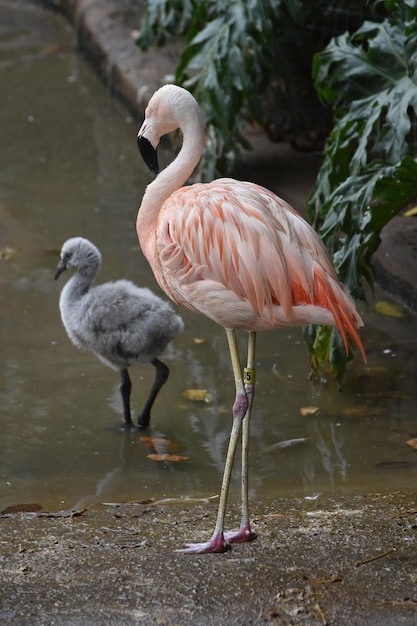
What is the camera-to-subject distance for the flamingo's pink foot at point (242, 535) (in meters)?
3.59

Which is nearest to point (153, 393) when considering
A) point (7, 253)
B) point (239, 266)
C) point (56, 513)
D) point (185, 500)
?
point (185, 500)

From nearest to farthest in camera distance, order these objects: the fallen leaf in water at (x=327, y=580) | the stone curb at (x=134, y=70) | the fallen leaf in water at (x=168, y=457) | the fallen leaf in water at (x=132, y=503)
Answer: the fallen leaf in water at (x=327, y=580)
the fallen leaf in water at (x=132, y=503)
the fallen leaf in water at (x=168, y=457)
the stone curb at (x=134, y=70)

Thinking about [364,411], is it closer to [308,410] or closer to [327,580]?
[308,410]

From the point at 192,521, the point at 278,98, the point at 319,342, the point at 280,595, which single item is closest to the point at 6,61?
the point at 278,98

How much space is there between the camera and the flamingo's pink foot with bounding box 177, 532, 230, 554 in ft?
11.4

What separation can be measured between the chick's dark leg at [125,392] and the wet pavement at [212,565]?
781 mm

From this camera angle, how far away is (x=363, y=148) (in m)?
5.08

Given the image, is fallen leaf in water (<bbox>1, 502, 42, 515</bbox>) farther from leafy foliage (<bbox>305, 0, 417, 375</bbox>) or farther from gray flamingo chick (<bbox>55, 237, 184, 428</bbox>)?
leafy foliage (<bbox>305, 0, 417, 375</bbox>)

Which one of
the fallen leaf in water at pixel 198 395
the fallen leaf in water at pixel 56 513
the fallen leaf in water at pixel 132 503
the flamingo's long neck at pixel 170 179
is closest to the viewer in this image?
the flamingo's long neck at pixel 170 179

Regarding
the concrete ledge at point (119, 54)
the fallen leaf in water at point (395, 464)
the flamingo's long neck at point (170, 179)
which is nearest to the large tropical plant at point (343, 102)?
the fallen leaf in water at point (395, 464)

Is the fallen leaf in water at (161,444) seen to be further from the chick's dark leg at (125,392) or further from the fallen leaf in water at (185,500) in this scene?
the fallen leaf in water at (185,500)

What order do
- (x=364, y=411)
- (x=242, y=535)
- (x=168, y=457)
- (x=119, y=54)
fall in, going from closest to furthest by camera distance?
(x=242, y=535)
(x=168, y=457)
(x=364, y=411)
(x=119, y=54)

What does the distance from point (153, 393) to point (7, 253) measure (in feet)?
7.56

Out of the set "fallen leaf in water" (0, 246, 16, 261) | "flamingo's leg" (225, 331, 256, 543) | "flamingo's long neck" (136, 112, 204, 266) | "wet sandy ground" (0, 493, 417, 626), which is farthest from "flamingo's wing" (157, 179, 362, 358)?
"fallen leaf in water" (0, 246, 16, 261)
